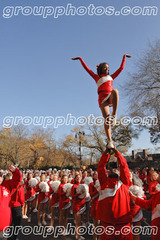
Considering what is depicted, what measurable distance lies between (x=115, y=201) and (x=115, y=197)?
6 cm

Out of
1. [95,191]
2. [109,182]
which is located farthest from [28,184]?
[109,182]

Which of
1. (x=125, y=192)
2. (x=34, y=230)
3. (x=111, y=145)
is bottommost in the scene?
(x=34, y=230)

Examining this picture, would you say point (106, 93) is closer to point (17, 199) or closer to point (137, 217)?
point (137, 217)

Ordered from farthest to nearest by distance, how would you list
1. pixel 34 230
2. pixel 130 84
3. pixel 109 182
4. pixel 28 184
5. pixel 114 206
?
pixel 130 84 → pixel 28 184 → pixel 34 230 → pixel 109 182 → pixel 114 206

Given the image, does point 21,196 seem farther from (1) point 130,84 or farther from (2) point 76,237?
(1) point 130,84

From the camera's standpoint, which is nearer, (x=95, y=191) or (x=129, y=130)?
(x=95, y=191)

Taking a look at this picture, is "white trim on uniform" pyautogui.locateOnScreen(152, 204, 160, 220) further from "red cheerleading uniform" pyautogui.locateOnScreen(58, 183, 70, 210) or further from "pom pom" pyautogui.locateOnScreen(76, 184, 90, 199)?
"red cheerleading uniform" pyautogui.locateOnScreen(58, 183, 70, 210)

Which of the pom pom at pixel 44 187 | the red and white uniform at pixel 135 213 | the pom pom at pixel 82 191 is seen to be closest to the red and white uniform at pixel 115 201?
the red and white uniform at pixel 135 213

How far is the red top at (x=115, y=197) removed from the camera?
312cm

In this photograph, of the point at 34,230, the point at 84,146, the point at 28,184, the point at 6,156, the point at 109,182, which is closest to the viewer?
the point at 109,182

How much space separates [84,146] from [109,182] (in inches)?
1101

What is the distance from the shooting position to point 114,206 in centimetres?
314

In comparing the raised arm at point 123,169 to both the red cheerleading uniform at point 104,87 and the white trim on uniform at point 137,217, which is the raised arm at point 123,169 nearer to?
the red cheerleading uniform at point 104,87

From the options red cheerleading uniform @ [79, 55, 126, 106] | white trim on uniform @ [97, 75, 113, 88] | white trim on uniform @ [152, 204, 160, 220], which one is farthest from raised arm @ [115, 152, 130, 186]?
white trim on uniform @ [97, 75, 113, 88]
